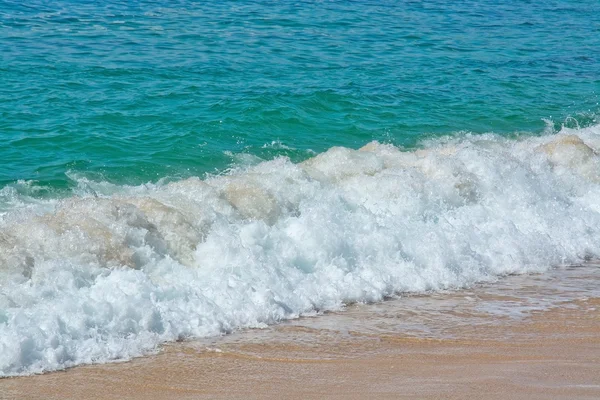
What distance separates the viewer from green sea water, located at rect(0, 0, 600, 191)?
11.9 meters

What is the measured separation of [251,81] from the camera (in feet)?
48.8

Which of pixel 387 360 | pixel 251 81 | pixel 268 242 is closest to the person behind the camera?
pixel 387 360

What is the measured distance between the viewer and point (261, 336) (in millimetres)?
7176

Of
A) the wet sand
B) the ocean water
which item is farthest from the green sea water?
the wet sand

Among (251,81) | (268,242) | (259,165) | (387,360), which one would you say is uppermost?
(251,81)

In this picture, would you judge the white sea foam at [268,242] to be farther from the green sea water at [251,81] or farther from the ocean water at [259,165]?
the green sea water at [251,81]

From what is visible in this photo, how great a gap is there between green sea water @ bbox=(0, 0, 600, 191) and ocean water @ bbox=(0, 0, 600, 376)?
0.05 metres

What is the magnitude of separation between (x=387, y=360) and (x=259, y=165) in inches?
200

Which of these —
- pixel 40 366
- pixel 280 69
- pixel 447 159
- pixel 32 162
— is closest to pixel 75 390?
pixel 40 366

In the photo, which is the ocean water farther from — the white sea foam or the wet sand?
the wet sand

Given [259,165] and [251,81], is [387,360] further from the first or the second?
[251,81]

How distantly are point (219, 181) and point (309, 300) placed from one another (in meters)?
2.87

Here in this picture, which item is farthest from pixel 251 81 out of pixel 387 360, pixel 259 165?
pixel 387 360

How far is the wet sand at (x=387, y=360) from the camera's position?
6145 millimetres
